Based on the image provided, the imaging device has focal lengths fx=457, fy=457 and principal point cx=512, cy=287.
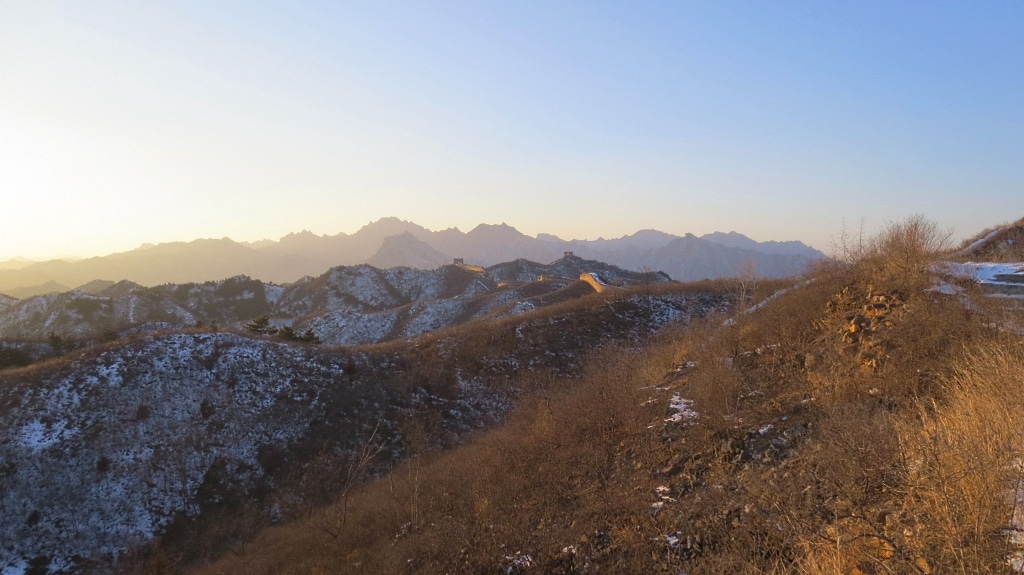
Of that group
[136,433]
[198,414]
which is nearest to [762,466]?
[198,414]

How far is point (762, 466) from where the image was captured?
23.0ft

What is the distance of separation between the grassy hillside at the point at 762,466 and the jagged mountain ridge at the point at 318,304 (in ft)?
75.1

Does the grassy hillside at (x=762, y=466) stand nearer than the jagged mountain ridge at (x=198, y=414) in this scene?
Yes

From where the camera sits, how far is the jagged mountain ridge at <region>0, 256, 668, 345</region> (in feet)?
129

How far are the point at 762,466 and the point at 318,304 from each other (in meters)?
53.6

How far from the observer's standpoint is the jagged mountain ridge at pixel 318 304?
3928 centimetres

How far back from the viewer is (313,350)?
21.5 m

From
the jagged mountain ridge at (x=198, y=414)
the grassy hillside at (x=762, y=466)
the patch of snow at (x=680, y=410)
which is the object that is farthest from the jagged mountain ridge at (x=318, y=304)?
the patch of snow at (x=680, y=410)

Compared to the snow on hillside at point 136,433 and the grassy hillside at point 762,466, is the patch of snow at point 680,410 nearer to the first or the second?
the grassy hillside at point 762,466

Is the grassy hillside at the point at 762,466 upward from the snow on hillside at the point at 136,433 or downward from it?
upward

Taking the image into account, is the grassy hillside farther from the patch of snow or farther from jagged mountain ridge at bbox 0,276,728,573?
jagged mountain ridge at bbox 0,276,728,573

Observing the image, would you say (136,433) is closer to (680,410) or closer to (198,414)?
(198,414)

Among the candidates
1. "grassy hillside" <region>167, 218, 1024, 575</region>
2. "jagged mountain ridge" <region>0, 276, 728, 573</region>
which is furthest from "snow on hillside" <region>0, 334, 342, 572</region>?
"grassy hillside" <region>167, 218, 1024, 575</region>

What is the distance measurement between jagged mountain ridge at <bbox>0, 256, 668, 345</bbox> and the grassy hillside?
22.9 m
